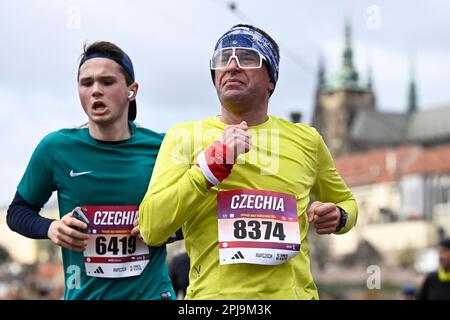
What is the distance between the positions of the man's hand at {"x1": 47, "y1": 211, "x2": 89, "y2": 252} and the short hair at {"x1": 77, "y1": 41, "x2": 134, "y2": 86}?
2.32 ft

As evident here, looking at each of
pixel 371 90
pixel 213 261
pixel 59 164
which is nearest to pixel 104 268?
pixel 59 164

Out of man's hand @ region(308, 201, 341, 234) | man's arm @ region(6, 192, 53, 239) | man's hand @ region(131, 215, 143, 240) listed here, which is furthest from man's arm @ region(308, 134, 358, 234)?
man's arm @ region(6, 192, 53, 239)

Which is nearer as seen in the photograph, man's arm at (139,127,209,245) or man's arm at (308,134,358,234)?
man's arm at (139,127,209,245)

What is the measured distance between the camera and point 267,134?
4230 millimetres

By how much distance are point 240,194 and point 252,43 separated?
58 centimetres

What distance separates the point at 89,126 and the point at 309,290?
4.51 feet

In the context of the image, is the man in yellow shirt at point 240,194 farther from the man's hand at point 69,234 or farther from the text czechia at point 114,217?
the text czechia at point 114,217

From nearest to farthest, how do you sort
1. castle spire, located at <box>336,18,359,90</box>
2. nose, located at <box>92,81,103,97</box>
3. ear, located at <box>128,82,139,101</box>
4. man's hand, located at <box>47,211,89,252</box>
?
man's hand, located at <box>47,211,89,252</box> → nose, located at <box>92,81,103,97</box> → ear, located at <box>128,82,139,101</box> → castle spire, located at <box>336,18,359,90</box>

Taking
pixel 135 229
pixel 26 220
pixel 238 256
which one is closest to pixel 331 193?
pixel 238 256

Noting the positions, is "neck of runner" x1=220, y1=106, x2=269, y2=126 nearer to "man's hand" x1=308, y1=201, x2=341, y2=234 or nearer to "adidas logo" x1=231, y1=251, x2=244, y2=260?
"man's hand" x1=308, y1=201, x2=341, y2=234

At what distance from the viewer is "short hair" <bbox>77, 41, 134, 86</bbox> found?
482cm

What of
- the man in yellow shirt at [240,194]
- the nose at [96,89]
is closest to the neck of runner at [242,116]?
the man in yellow shirt at [240,194]
